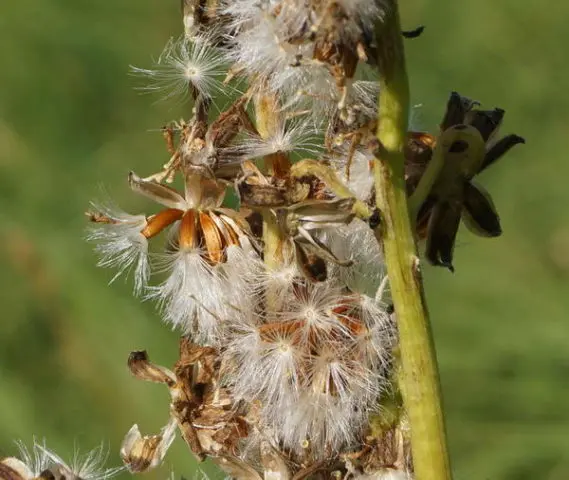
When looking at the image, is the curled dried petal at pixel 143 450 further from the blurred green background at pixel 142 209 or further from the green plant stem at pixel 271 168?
the blurred green background at pixel 142 209

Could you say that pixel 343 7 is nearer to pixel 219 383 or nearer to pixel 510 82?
pixel 219 383

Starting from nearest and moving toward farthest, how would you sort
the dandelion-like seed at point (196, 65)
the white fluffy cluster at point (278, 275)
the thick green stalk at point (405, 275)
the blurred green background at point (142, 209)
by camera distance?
the thick green stalk at point (405, 275)
the white fluffy cluster at point (278, 275)
the dandelion-like seed at point (196, 65)
the blurred green background at point (142, 209)

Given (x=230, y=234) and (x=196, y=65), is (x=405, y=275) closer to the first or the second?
(x=230, y=234)

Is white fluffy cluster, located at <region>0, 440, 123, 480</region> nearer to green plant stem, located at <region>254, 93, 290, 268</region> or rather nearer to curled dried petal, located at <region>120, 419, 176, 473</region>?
curled dried petal, located at <region>120, 419, 176, 473</region>

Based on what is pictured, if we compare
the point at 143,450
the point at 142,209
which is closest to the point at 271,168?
the point at 143,450

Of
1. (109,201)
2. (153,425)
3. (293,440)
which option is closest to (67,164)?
(153,425)

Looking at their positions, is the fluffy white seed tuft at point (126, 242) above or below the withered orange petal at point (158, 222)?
below

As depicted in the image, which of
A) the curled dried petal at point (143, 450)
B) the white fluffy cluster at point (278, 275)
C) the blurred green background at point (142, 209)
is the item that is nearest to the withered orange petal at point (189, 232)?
the white fluffy cluster at point (278, 275)
